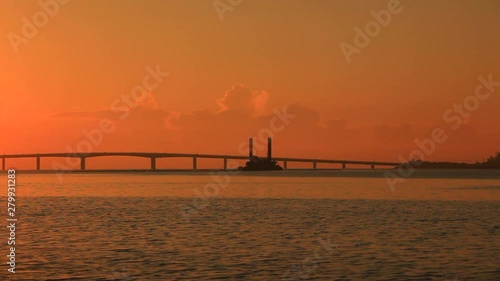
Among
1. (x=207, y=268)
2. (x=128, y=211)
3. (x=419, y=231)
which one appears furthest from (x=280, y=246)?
(x=128, y=211)

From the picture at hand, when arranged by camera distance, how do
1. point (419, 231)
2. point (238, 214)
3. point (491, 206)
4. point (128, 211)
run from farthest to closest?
point (491, 206) → point (128, 211) → point (238, 214) → point (419, 231)

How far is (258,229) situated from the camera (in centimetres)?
5103

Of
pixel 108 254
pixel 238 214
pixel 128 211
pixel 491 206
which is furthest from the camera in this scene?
pixel 491 206

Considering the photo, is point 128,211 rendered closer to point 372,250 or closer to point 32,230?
point 32,230

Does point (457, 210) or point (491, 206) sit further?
point (491, 206)

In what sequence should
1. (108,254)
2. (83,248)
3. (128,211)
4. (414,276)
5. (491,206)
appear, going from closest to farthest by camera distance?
(414,276), (108,254), (83,248), (128,211), (491,206)

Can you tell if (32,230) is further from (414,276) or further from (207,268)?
(414,276)

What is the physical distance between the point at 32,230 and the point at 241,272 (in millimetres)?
22974

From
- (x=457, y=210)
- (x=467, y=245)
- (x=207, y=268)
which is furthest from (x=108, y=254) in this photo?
(x=457, y=210)

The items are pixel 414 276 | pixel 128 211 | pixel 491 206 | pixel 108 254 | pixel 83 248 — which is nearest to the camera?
pixel 414 276

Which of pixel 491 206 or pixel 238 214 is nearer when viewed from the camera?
pixel 238 214

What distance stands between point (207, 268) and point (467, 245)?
1540cm

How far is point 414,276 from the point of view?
30688 mm

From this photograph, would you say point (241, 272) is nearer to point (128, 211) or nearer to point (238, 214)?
point (238, 214)
